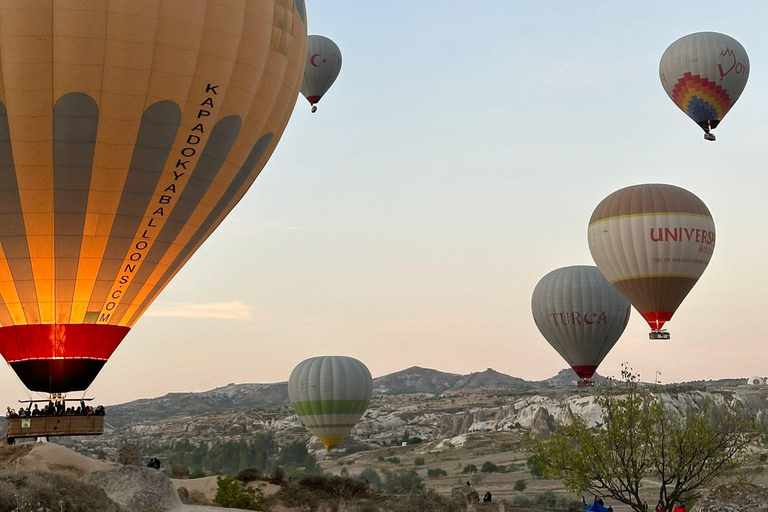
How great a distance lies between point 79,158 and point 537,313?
38333 millimetres

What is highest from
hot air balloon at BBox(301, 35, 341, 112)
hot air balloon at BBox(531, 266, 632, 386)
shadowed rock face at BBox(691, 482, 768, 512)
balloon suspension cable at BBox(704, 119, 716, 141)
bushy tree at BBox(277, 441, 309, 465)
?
hot air balloon at BBox(301, 35, 341, 112)

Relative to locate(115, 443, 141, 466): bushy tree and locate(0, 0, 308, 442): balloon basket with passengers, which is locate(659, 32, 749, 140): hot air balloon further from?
locate(115, 443, 141, 466): bushy tree

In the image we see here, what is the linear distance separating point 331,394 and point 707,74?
27.8 m

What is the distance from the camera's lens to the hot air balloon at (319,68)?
56.2 meters

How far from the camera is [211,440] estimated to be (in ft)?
355

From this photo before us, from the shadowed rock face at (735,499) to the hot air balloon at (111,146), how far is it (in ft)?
55.2

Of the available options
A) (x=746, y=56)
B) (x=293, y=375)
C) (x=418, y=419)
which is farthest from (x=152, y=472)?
(x=418, y=419)

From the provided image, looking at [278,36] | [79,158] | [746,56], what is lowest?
[79,158]

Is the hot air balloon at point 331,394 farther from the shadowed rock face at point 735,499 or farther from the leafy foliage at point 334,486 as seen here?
the shadowed rock face at point 735,499

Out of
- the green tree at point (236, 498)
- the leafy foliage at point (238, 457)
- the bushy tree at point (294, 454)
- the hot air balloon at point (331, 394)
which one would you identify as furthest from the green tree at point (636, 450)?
the bushy tree at point (294, 454)

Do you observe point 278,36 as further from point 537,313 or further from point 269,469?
point 269,469

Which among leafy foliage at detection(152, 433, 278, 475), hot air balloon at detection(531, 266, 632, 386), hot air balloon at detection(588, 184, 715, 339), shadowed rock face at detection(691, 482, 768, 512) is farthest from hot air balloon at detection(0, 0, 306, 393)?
leafy foliage at detection(152, 433, 278, 475)

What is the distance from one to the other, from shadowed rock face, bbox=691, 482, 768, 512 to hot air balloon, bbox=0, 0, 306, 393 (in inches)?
662

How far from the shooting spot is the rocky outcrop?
2397 centimetres
